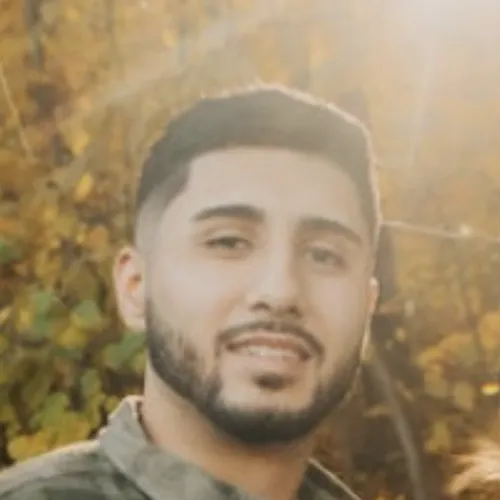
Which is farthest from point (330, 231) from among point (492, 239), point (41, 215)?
point (41, 215)

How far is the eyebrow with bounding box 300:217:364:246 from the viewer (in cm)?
130

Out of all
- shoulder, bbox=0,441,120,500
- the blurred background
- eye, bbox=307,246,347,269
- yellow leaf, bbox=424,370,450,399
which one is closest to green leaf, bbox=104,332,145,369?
the blurred background

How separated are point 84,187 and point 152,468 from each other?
367 millimetres

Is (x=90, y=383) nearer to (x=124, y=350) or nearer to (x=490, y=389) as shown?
(x=124, y=350)

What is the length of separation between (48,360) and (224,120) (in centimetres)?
36

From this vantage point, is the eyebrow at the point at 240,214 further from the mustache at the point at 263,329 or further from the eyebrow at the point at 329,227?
the mustache at the point at 263,329

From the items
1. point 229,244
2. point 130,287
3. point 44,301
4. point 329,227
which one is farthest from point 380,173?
point 44,301

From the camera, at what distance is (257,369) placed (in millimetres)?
1271

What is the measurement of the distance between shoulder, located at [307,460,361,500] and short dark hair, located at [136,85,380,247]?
0.92ft

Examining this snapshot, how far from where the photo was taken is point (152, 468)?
4.04 ft

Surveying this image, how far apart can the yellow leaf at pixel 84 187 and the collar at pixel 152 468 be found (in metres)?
0.28

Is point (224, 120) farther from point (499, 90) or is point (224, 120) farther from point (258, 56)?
point (499, 90)

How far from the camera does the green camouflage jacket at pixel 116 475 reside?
3.99ft

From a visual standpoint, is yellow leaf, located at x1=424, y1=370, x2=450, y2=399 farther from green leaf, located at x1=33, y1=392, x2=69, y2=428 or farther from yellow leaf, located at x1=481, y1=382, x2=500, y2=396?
green leaf, located at x1=33, y1=392, x2=69, y2=428
